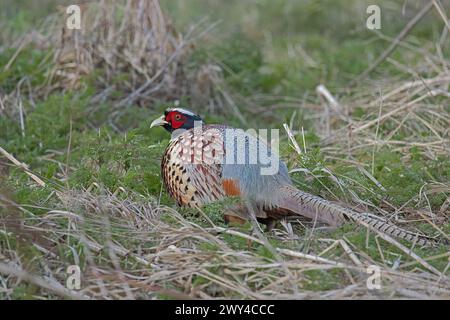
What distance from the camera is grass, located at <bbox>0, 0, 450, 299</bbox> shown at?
11.9 ft

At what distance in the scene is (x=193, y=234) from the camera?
3.92 metres

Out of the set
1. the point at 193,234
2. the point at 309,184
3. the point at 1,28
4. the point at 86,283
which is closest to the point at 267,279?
the point at 193,234

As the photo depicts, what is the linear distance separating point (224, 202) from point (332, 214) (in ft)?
1.76

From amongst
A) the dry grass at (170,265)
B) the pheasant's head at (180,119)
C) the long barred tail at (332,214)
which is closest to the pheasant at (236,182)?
the long barred tail at (332,214)

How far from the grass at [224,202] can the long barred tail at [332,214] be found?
0.08 m

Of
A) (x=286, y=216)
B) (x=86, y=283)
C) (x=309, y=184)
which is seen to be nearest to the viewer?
(x=86, y=283)

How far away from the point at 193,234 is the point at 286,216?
0.60 meters

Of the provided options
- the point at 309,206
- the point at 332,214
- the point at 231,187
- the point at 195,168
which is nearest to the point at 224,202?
the point at 231,187

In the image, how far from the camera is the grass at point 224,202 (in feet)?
11.9

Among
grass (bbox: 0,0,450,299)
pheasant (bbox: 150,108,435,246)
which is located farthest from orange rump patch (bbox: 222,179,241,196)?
grass (bbox: 0,0,450,299)

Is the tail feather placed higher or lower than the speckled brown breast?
lower

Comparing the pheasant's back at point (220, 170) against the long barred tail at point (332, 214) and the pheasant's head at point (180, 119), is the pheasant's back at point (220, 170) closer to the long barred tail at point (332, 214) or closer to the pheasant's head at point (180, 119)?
the long barred tail at point (332, 214)

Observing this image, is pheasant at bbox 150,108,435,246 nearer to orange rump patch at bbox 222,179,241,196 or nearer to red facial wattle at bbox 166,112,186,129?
orange rump patch at bbox 222,179,241,196

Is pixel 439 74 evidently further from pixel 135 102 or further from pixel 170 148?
pixel 170 148
